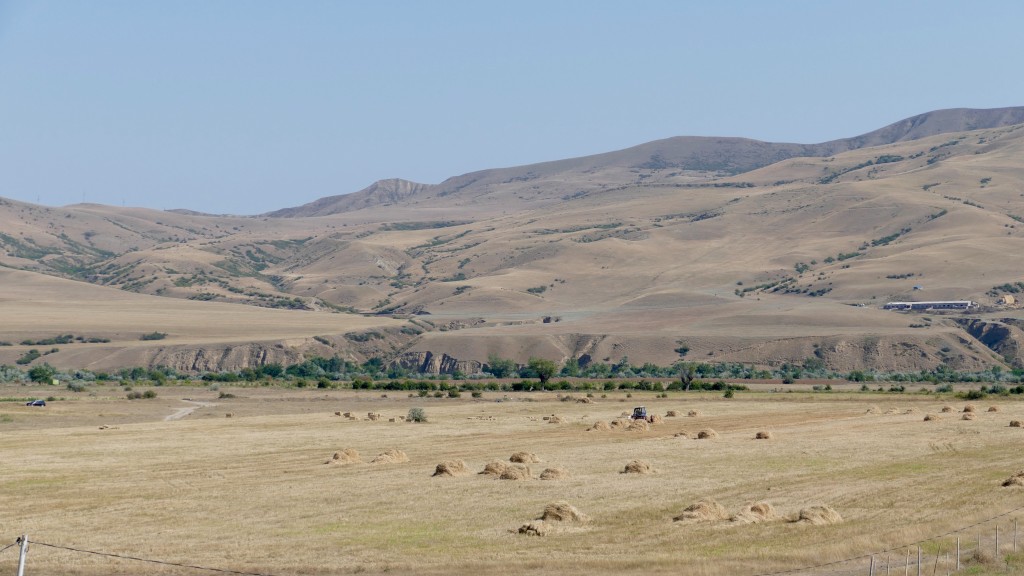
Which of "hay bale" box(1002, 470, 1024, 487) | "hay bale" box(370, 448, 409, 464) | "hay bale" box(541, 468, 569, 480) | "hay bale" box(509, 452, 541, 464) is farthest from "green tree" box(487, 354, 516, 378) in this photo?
"hay bale" box(1002, 470, 1024, 487)

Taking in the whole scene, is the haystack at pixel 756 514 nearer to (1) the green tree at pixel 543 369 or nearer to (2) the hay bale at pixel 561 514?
(2) the hay bale at pixel 561 514

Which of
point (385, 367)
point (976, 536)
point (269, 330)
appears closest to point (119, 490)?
point (976, 536)

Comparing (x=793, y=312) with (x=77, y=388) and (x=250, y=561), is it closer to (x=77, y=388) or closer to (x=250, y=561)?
(x=77, y=388)

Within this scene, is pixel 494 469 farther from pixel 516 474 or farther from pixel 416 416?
pixel 416 416

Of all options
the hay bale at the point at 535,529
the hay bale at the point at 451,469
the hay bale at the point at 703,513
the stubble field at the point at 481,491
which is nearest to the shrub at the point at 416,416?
the stubble field at the point at 481,491

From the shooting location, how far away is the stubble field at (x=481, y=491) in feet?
102

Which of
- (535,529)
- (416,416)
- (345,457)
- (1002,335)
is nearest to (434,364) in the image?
(1002,335)

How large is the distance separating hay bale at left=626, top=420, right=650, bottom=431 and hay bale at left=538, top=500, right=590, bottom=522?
3182 centimetres

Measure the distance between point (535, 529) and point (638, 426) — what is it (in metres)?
34.7

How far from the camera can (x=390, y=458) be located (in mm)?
52000

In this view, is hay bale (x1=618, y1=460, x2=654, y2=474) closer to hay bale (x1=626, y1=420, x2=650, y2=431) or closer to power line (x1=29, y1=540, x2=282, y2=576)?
hay bale (x1=626, y1=420, x2=650, y2=431)

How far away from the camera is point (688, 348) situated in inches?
6476

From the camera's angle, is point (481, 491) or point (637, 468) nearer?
point (481, 491)

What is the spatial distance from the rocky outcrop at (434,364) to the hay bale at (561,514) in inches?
4739
